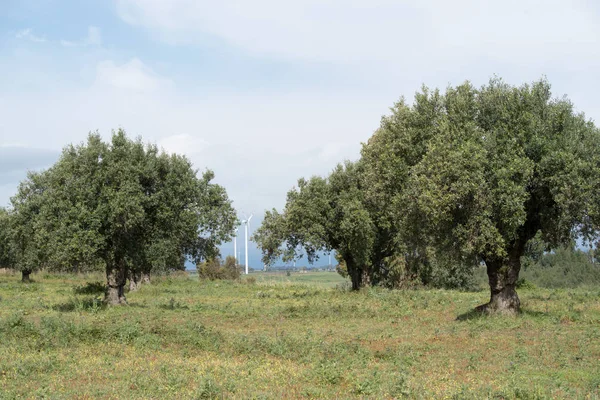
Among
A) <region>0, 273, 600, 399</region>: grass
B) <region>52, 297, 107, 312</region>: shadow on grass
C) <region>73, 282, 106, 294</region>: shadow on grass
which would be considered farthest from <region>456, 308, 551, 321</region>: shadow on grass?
<region>73, 282, 106, 294</region>: shadow on grass

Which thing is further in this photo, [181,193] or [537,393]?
[181,193]

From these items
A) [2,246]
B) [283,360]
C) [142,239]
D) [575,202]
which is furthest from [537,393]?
[2,246]

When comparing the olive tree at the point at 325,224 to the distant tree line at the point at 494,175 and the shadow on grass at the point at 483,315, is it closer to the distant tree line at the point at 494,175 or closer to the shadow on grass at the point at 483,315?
the distant tree line at the point at 494,175

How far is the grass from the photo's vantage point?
16234mm

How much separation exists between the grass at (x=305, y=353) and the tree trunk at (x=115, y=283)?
0.88 metres

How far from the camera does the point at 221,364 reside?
20.0 m

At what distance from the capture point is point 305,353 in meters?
22.4

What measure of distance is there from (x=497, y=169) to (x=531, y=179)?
2.05m

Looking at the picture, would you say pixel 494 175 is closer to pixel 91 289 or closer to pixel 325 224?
pixel 325 224

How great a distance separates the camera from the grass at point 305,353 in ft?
53.3

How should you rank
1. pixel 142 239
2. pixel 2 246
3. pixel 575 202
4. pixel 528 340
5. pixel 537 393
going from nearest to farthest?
1. pixel 537 393
2. pixel 528 340
3. pixel 575 202
4. pixel 142 239
5. pixel 2 246

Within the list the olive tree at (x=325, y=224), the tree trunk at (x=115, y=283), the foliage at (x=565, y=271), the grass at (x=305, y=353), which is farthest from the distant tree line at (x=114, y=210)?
the foliage at (x=565, y=271)

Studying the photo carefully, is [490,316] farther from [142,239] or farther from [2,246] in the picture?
[2,246]

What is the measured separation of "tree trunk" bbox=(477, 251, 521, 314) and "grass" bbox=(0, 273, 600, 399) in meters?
1.06
